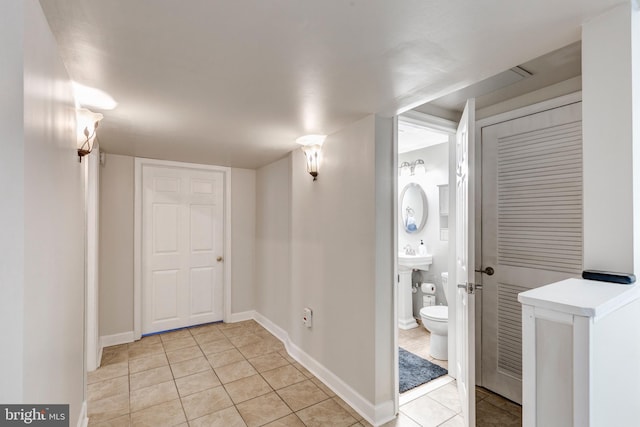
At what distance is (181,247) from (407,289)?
9.89ft

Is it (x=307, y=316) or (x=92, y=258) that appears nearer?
(x=92, y=258)

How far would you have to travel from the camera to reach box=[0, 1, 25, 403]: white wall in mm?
800

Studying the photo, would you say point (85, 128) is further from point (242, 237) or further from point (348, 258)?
point (242, 237)

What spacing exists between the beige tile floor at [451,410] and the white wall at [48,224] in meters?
2.04

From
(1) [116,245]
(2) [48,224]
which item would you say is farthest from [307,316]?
(1) [116,245]

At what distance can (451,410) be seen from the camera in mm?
2277

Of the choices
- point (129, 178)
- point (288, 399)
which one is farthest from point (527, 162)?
point (129, 178)

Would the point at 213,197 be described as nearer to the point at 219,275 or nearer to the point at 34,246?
the point at 219,275

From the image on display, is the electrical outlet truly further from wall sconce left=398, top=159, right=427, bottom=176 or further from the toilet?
wall sconce left=398, top=159, right=427, bottom=176

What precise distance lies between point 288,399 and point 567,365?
2.10 m

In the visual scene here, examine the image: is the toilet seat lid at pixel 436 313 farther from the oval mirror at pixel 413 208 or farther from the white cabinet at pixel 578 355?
the white cabinet at pixel 578 355

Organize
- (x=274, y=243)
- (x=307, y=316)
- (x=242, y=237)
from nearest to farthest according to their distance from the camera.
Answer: (x=307, y=316) → (x=274, y=243) → (x=242, y=237)

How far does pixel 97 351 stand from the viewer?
120 inches

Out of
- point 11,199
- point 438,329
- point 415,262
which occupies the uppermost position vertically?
point 11,199
